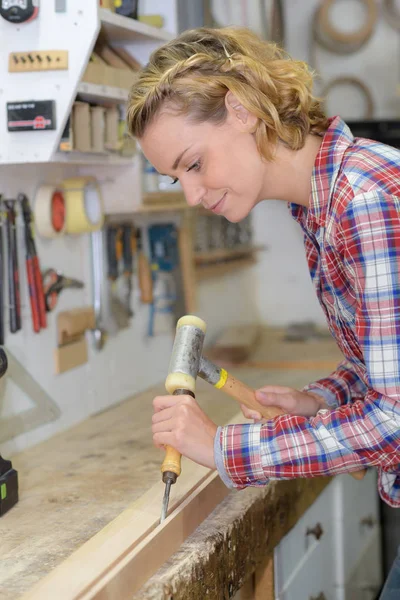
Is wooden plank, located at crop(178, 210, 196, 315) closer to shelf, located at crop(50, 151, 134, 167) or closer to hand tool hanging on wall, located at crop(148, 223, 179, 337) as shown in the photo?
hand tool hanging on wall, located at crop(148, 223, 179, 337)

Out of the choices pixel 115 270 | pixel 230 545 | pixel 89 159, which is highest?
pixel 89 159

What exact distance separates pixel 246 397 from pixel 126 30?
104cm

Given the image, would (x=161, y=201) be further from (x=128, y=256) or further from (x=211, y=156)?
(x=211, y=156)

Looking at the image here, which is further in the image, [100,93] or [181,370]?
[100,93]

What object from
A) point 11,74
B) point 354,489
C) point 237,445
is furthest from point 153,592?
point 354,489

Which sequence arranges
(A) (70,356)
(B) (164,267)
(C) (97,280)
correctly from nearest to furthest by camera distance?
1. (A) (70,356)
2. (C) (97,280)
3. (B) (164,267)

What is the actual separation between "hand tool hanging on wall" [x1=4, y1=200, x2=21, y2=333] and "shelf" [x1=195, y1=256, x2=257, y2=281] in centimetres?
142

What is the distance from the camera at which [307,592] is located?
6.89 feet

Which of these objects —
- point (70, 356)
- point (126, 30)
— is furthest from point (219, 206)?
point (70, 356)

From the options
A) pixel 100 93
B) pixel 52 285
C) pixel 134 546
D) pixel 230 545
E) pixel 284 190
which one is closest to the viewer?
pixel 134 546

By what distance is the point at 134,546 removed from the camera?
131 centimetres

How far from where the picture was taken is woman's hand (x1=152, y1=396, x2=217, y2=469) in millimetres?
1366

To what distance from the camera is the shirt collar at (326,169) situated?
4.40 feet

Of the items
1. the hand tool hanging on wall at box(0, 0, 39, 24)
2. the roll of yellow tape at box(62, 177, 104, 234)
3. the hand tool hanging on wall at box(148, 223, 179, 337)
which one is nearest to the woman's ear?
the hand tool hanging on wall at box(0, 0, 39, 24)
